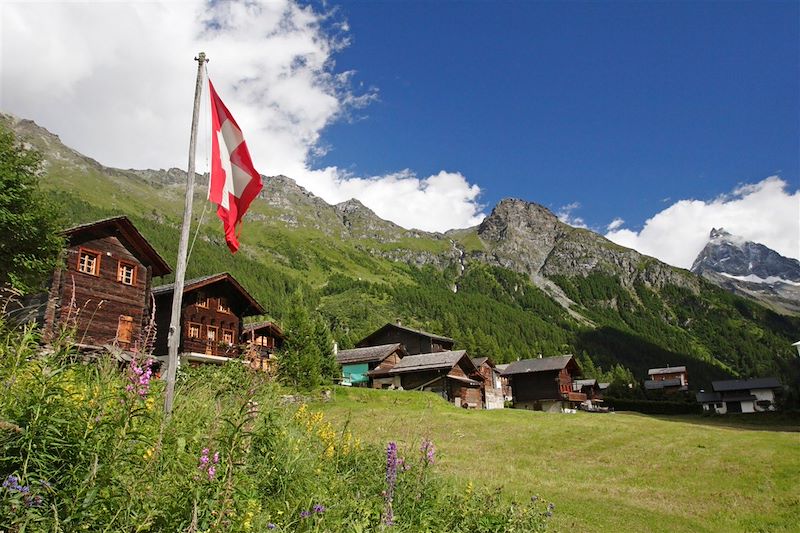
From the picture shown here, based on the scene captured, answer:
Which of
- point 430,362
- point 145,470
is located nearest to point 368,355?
point 430,362

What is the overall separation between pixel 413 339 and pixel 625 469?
5587 centimetres

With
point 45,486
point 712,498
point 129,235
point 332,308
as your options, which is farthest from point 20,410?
point 332,308

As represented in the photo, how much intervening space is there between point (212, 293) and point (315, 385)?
12803mm

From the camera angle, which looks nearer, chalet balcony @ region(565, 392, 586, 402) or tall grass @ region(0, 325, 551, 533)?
tall grass @ region(0, 325, 551, 533)

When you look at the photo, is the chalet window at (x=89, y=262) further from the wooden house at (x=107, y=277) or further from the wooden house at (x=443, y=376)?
the wooden house at (x=443, y=376)

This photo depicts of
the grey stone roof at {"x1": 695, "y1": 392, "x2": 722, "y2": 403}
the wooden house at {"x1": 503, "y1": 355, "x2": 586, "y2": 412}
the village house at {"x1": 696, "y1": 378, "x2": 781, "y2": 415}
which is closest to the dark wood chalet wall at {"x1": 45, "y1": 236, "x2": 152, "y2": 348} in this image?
the wooden house at {"x1": 503, "y1": 355, "x2": 586, "y2": 412}

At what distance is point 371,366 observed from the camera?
6638cm

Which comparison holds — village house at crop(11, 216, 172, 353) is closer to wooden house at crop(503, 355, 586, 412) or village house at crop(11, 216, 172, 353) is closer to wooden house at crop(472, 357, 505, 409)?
wooden house at crop(472, 357, 505, 409)

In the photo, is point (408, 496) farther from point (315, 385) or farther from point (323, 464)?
point (315, 385)

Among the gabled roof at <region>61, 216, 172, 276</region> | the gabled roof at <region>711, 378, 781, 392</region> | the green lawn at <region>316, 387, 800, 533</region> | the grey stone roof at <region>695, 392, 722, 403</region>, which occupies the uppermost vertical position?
the gabled roof at <region>61, 216, 172, 276</region>

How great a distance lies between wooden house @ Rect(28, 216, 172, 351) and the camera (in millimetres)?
31469

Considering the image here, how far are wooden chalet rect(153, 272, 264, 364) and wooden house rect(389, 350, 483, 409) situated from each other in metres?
22.1

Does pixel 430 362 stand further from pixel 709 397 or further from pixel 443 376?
pixel 709 397

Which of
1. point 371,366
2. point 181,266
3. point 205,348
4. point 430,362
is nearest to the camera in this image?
point 181,266
